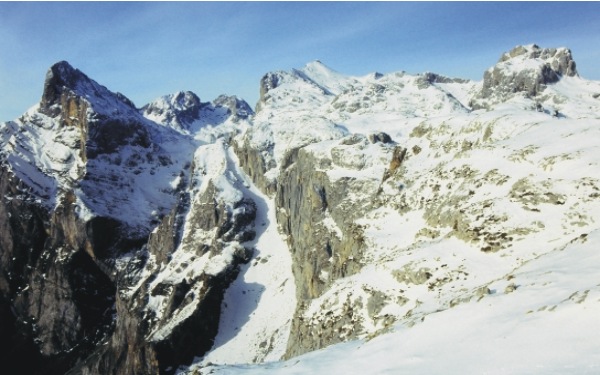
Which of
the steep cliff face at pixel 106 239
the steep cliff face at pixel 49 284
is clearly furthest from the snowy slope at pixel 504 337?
the steep cliff face at pixel 49 284

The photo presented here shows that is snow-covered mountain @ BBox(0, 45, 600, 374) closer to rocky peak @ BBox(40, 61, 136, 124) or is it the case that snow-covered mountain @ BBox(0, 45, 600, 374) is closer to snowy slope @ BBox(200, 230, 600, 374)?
snowy slope @ BBox(200, 230, 600, 374)

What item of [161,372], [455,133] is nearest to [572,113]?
[455,133]

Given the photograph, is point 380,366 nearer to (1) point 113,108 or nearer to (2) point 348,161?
(2) point 348,161

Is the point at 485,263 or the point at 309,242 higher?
the point at 309,242

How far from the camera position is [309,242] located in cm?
10181

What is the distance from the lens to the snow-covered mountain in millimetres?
18906

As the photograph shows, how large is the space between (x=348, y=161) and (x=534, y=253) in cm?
6947

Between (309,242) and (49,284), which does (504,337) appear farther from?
(49,284)

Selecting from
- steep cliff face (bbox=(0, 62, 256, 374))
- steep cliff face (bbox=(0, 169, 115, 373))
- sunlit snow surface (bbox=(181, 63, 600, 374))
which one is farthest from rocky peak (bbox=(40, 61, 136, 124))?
sunlit snow surface (bbox=(181, 63, 600, 374))

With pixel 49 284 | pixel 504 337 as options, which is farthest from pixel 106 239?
pixel 504 337

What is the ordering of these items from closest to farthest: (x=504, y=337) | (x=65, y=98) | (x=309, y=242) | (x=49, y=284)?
(x=504, y=337)
(x=309, y=242)
(x=49, y=284)
(x=65, y=98)

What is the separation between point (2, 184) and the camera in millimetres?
166125

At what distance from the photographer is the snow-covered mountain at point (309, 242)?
18.9 metres

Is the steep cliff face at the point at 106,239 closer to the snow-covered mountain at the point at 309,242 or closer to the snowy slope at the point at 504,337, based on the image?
the snow-covered mountain at the point at 309,242
